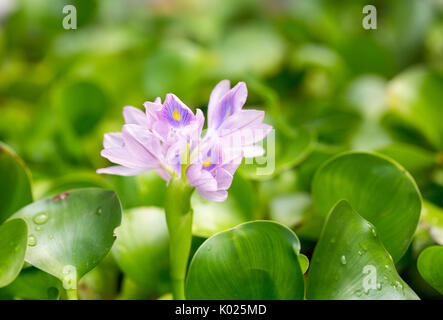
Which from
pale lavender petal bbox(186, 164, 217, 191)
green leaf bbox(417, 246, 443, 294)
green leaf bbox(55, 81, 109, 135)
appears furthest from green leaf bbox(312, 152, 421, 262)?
green leaf bbox(55, 81, 109, 135)

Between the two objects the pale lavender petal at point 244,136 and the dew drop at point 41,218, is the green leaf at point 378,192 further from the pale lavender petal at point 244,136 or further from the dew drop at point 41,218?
the dew drop at point 41,218

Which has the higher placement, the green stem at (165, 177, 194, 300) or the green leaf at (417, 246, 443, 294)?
the green stem at (165, 177, 194, 300)

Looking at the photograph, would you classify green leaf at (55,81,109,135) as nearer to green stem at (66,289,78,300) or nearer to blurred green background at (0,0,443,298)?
blurred green background at (0,0,443,298)

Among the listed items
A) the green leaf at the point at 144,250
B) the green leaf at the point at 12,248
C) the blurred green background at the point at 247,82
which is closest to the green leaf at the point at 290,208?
the blurred green background at the point at 247,82

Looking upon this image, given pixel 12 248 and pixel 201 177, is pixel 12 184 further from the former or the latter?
pixel 201 177

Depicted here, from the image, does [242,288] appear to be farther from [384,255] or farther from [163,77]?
[163,77]

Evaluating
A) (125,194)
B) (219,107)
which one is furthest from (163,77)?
(219,107)
